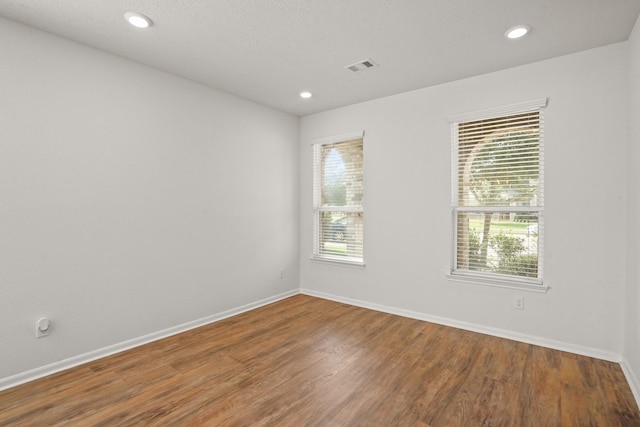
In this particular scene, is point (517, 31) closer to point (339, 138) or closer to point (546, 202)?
point (546, 202)

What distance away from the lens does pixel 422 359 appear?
2789mm

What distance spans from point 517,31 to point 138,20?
2.88m

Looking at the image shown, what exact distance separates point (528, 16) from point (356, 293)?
337cm

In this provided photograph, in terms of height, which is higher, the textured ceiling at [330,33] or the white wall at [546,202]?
the textured ceiling at [330,33]

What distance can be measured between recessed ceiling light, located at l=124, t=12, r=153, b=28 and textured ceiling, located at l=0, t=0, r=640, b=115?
4 cm

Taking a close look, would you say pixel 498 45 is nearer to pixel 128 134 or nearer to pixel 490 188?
pixel 490 188

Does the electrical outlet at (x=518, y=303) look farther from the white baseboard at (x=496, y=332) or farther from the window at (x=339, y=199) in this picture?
the window at (x=339, y=199)

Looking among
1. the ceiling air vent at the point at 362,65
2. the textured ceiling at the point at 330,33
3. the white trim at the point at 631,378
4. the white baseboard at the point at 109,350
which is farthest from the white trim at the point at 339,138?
the white trim at the point at 631,378

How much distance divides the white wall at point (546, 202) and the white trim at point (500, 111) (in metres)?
0.06

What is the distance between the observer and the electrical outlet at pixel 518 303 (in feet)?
10.4

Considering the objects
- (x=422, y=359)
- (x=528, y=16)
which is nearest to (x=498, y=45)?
(x=528, y=16)

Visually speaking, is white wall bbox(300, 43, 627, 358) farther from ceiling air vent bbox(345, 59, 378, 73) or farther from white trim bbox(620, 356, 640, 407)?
ceiling air vent bbox(345, 59, 378, 73)

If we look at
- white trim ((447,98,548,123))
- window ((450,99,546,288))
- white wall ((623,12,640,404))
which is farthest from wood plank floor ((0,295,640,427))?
white trim ((447,98,548,123))

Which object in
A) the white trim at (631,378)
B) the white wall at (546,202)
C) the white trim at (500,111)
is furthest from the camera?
the white trim at (500,111)
